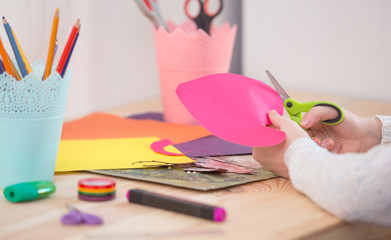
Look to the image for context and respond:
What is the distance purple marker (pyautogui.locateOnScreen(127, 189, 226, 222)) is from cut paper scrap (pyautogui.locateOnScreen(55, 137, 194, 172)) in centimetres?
14

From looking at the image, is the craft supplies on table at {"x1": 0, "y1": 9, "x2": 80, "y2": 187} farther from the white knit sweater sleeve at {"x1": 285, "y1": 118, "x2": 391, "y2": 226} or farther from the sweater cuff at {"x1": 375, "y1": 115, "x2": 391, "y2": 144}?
the sweater cuff at {"x1": 375, "y1": 115, "x2": 391, "y2": 144}

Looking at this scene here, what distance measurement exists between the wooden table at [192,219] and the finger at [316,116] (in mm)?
99

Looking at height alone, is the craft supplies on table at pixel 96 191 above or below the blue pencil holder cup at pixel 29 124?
below

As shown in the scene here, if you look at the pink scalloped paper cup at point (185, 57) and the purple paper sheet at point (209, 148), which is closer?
the purple paper sheet at point (209, 148)

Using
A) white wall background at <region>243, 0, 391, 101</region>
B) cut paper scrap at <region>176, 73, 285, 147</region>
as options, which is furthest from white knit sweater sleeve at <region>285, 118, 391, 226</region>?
white wall background at <region>243, 0, 391, 101</region>

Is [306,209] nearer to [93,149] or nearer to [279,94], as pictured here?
[279,94]

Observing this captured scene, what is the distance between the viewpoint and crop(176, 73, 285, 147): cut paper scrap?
0.68 metres

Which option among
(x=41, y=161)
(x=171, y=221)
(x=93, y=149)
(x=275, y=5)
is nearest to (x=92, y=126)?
(x=93, y=149)

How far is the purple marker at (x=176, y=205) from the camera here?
52cm

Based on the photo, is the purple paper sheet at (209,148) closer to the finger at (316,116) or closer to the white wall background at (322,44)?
the finger at (316,116)

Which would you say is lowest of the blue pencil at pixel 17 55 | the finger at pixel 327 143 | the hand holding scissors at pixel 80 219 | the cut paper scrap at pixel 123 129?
the cut paper scrap at pixel 123 129

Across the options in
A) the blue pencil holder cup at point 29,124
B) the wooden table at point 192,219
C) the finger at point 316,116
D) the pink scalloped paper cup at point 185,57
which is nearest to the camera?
the wooden table at point 192,219

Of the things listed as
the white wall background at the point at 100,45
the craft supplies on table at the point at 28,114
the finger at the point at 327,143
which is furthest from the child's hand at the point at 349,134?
the white wall background at the point at 100,45

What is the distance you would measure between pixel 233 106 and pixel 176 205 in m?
0.20
